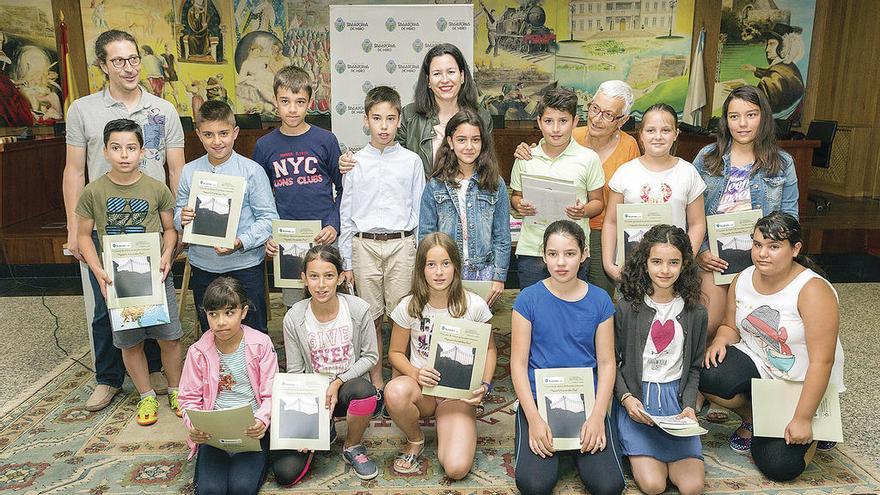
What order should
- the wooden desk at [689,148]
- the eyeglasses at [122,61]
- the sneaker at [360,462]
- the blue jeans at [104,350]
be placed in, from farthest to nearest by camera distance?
the wooden desk at [689,148], the blue jeans at [104,350], the eyeglasses at [122,61], the sneaker at [360,462]

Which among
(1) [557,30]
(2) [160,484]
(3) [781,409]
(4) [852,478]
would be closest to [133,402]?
(2) [160,484]

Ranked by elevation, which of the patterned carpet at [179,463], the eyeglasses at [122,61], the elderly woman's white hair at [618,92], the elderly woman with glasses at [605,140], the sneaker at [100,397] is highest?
the eyeglasses at [122,61]

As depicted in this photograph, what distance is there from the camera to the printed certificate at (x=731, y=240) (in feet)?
9.75

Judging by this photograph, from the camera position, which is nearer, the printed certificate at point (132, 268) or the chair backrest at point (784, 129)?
the printed certificate at point (132, 268)

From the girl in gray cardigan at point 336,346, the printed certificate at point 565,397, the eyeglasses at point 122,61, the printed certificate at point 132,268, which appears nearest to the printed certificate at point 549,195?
the printed certificate at point 565,397

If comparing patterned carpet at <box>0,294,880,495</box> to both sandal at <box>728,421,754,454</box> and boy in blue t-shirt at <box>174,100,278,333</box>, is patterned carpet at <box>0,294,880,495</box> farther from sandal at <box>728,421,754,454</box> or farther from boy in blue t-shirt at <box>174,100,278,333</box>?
boy in blue t-shirt at <box>174,100,278,333</box>

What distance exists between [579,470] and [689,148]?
17.0 ft

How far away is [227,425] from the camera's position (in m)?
2.44

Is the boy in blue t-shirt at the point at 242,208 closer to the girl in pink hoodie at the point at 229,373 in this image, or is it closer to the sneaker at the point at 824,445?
the girl in pink hoodie at the point at 229,373

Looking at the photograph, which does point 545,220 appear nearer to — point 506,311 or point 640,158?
point 640,158

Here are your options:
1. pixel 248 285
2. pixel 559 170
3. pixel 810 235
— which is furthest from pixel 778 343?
pixel 810 235

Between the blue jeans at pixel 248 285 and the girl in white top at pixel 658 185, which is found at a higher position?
the girl in white top at pixel 658 185

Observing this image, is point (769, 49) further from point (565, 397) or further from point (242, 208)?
point (242, 208)

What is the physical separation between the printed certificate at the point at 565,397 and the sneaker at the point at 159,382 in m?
1.97
